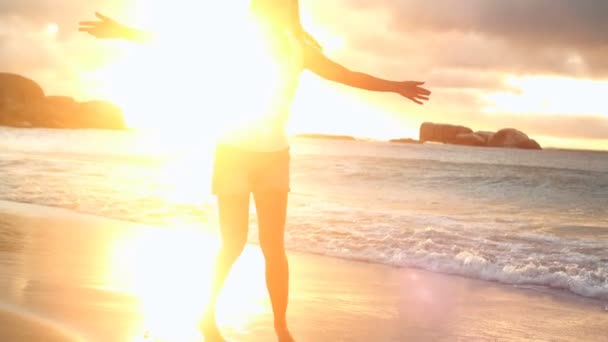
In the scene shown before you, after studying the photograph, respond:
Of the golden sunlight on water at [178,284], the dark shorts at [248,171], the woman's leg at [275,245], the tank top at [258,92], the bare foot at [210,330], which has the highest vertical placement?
the tank top at [258,92]

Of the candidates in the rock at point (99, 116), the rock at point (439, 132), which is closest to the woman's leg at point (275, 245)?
the rock at point (439, 132)

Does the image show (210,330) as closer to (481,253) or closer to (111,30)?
(111,30)

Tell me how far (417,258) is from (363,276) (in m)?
1.37

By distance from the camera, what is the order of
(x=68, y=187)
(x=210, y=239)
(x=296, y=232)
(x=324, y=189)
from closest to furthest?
(x=210, y=239) < (x=296, y=232) < (x=68, y=187) < (x=324, y=189)

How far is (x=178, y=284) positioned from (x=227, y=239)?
227 centimetres

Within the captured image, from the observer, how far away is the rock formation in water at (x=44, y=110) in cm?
15225

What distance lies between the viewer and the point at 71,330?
4.23 meters

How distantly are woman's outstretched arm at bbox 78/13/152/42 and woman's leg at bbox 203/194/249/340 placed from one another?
3.20 ft

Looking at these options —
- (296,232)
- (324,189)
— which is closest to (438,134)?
(324,189)

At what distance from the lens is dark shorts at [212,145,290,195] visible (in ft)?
12.4

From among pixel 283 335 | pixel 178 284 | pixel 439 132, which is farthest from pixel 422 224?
pixel 439 132

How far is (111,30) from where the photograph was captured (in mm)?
3809

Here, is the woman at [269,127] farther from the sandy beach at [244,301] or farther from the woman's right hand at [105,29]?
the sandy beach at [244,301]

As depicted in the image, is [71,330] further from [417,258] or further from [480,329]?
[417,258]
